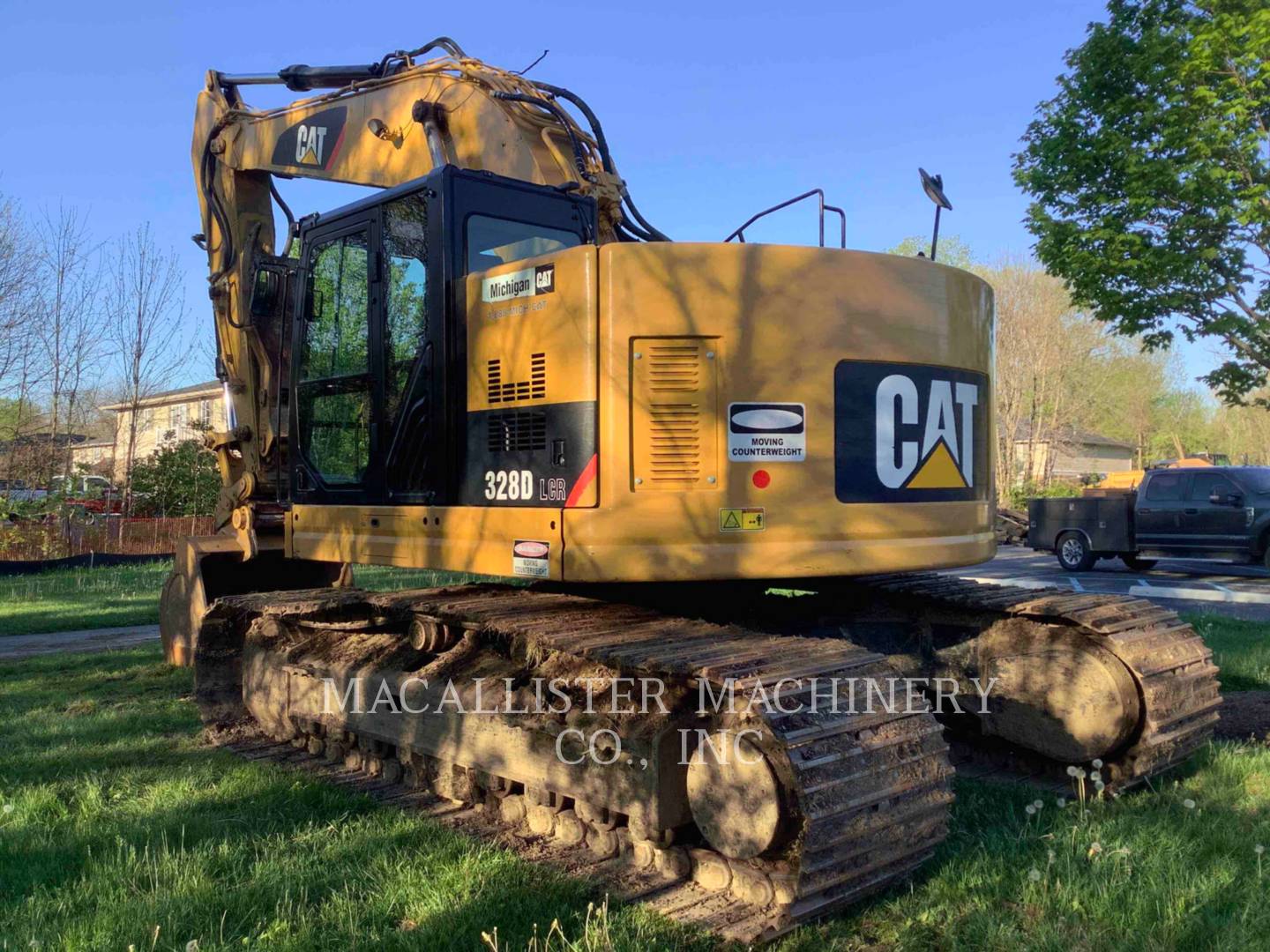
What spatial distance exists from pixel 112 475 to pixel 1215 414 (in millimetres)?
63461

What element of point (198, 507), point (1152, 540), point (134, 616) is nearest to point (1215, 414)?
point (1152, 540)

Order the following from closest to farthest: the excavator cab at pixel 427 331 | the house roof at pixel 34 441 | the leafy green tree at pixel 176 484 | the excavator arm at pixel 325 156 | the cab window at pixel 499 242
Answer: the excavator cab at pixel 427 331
the cab window at pixel 499 242
the excavator arm at pixel 325 156
the house roof at pixel 34 441
the leafy green tree at pixel 176 484

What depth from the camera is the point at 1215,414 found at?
64.4 meters

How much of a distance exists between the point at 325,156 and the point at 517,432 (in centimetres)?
343

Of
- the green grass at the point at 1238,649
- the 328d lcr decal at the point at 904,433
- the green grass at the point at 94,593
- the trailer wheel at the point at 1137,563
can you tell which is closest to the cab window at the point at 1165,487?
the trailer wheel at the point at 1137,563

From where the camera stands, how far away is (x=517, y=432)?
4.59 metres

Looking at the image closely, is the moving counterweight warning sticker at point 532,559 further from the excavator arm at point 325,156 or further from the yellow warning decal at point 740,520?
the excavator arm at point 325,156

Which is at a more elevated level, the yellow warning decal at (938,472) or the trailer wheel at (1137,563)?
the yellow warning decal at (938,472)

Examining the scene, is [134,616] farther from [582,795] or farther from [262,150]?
[582,795]

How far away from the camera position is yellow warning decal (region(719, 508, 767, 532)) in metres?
4.18

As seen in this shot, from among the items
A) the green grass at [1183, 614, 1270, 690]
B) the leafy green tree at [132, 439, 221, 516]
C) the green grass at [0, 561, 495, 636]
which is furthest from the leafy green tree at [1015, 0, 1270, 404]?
the leafy green tree at [132, 439, 221, 516]

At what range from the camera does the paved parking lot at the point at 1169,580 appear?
43.1 feet

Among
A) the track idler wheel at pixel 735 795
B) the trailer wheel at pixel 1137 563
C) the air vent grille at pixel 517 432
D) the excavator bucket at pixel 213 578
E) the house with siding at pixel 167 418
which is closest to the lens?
the track idler wheel at pixel 735 795

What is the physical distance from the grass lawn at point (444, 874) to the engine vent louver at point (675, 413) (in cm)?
165
